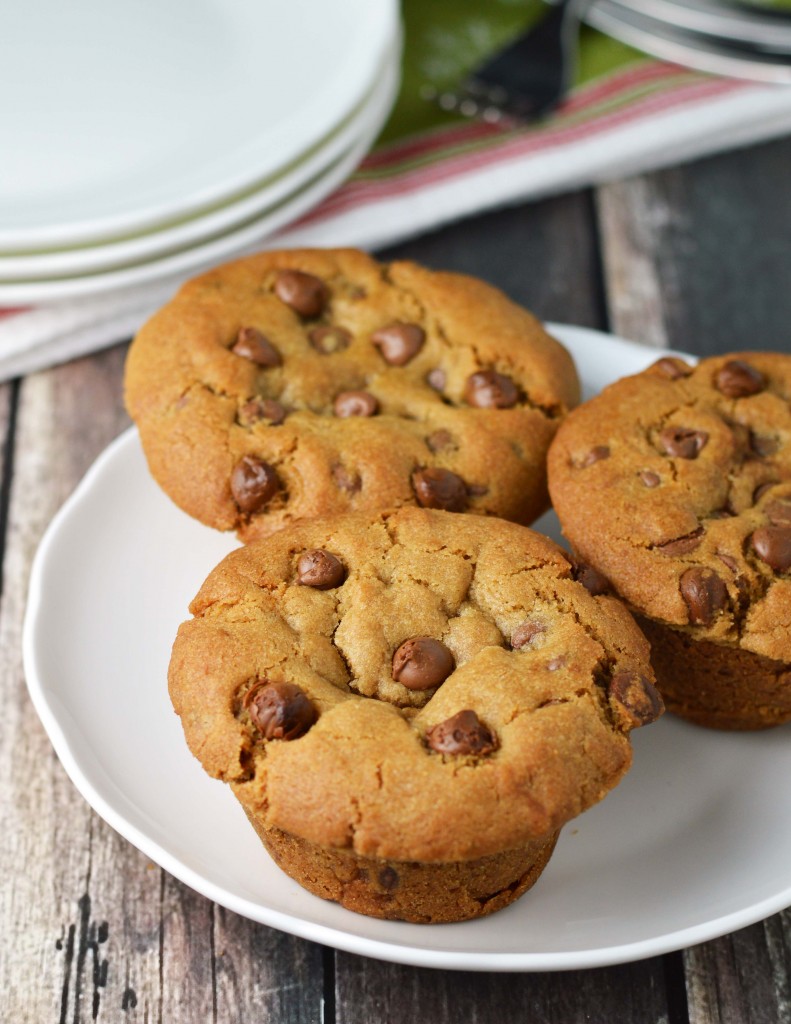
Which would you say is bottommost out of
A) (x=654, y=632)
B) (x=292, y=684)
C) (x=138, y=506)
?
(x=138, y=506)

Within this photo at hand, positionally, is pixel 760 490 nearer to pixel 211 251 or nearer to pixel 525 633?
pixel 525 633

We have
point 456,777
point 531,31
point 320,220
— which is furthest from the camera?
point 531,31

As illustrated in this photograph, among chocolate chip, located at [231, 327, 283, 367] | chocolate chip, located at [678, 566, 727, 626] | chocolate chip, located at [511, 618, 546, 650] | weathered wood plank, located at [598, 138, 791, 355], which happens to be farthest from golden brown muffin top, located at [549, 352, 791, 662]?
weathered wood plank, located at [598, 138, 791, 355]

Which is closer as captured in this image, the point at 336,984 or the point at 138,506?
the point at 336,984

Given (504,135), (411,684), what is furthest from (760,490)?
(504,135)

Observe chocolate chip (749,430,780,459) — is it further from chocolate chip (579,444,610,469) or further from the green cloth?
the green cloth

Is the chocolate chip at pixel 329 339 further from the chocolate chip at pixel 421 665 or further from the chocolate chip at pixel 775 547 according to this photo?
the chocolate chip at pixel 775 547

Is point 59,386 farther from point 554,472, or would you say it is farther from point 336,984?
point 336,984

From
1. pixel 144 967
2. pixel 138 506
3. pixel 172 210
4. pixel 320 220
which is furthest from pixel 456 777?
pixel 320 220
